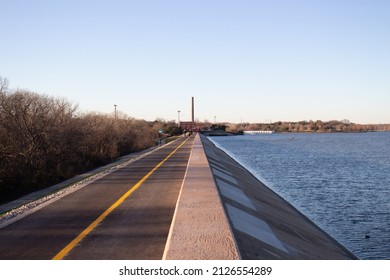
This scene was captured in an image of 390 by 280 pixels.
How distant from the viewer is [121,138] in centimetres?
5247

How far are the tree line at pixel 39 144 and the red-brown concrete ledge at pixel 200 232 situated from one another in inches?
465

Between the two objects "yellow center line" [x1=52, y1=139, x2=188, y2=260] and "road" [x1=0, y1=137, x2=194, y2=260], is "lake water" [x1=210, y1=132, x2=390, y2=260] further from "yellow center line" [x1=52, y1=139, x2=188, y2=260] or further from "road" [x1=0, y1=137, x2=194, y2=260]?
"yellow center line" [x1=52, y1=139, x2=188, y2=260]

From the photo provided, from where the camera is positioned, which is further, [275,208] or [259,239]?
[275,208]

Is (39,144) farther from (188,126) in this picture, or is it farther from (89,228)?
(188,126)

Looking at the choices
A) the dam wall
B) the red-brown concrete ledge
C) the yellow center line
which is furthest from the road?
the dam wall

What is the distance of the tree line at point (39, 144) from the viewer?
23906mm

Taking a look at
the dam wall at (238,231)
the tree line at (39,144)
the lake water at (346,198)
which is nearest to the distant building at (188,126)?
the lake water at (346,198)

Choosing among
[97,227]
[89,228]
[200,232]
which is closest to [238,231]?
[200,232]

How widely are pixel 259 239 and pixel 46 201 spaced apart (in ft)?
23.9

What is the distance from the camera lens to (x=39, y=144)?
29594 millimetres

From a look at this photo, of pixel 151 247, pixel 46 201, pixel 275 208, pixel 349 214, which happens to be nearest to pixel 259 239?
pixel 151 247

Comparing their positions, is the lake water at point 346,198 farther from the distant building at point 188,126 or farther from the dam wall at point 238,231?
the distant building at point 188,126

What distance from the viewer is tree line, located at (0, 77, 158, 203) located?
78.4 feet
